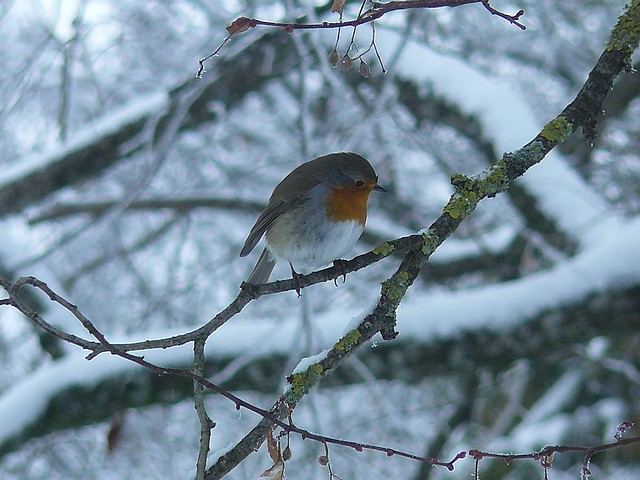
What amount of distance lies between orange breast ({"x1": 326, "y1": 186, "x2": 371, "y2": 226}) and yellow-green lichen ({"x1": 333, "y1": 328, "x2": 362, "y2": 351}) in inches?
38.9

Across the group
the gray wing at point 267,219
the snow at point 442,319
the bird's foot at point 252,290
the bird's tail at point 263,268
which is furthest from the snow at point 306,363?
the snow at point 442,319

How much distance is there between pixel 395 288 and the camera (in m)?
1.54

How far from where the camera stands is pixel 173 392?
12.2 feet

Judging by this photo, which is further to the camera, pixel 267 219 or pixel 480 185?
pixel 267 219

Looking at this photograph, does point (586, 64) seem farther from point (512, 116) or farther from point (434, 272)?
point (512, 116)

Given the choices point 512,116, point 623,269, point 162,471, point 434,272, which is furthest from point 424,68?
point 162,471

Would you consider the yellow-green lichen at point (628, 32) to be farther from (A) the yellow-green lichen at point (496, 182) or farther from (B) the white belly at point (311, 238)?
(B) the white belly at point (311, 238)

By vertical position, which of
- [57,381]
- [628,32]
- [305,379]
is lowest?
[305,379]

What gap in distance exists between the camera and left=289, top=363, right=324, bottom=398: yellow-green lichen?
133 cm

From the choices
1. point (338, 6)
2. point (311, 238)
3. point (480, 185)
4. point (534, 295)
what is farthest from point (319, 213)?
point (534, 295)

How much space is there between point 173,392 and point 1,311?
3407mm

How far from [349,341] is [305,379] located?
14cm

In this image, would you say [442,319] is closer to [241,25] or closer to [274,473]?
[274,473]

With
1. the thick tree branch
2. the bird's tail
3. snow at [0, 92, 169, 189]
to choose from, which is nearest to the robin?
the bird's tail
